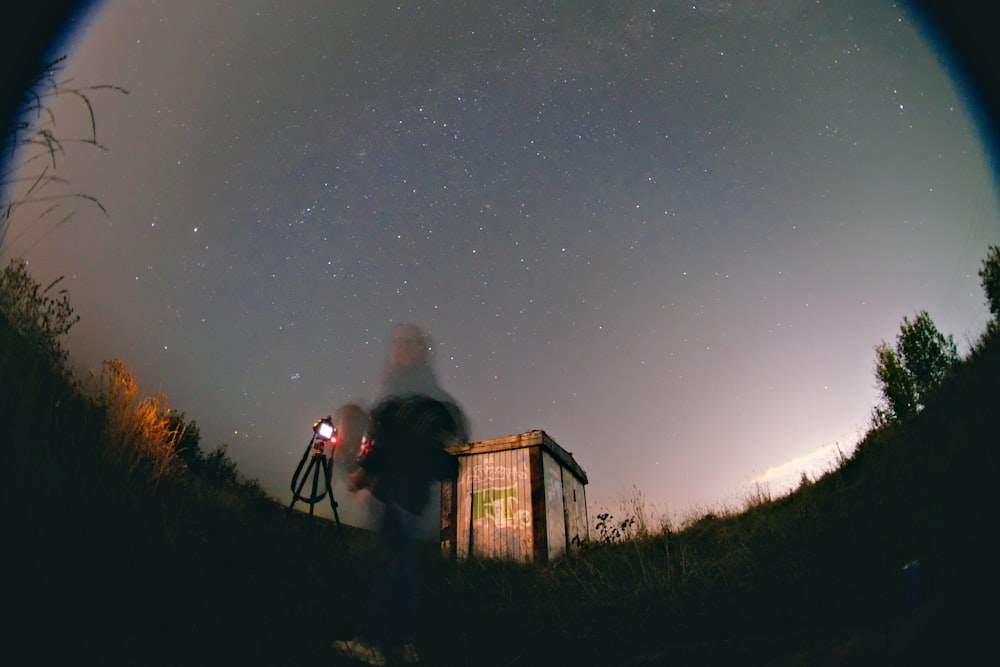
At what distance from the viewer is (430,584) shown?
239 inches

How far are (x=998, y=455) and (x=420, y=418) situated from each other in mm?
7810

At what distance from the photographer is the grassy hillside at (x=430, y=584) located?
2467 mm

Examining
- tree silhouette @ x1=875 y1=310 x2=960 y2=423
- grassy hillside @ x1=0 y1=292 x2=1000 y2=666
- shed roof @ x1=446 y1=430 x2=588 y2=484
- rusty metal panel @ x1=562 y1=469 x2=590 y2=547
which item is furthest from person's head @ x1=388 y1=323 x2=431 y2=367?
tree silhouette @ x1=875 y1=310 x2=960 y2=423

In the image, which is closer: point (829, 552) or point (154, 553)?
point (154, 553)

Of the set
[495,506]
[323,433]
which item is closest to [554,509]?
[495,506]

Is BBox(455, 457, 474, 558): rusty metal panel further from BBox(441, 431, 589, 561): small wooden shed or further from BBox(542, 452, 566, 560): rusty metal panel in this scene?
BBox(542, 452, 566, 560): rusty metal panel

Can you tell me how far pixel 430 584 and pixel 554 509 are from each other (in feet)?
10.8

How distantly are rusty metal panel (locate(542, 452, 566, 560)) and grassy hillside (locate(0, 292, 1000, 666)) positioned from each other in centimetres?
174

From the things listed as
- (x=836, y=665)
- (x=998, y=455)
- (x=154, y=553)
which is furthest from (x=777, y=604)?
(x=154, y=553)

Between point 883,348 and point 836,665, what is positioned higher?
point 883,348

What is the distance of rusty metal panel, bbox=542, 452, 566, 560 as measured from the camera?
809 cm

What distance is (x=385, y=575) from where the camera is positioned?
353 cm

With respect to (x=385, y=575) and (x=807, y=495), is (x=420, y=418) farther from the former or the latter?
(x=807, y=495)

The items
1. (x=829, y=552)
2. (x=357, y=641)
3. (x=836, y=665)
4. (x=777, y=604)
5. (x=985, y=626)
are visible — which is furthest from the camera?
(x=829, y=552)
